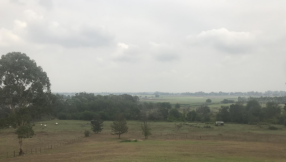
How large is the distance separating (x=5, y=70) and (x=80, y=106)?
244 ft

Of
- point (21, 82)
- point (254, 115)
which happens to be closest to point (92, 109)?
point (21, 82)

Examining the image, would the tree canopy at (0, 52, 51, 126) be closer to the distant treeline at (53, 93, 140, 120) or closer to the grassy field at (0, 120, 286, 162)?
the grassy field at (0, 120, 286, 162)

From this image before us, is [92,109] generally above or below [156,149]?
below

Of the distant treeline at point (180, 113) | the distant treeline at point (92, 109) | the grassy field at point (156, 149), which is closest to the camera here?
the grassy field at point (156, 149)

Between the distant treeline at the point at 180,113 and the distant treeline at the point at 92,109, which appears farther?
the distant treeline at the point at 92,109

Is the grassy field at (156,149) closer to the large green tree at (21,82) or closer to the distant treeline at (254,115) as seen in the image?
the large green tree at (21,82)

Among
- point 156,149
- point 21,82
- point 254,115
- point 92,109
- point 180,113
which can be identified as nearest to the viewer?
point 156,149

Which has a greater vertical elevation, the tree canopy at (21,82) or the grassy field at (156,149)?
the tree canopy at (21,82)

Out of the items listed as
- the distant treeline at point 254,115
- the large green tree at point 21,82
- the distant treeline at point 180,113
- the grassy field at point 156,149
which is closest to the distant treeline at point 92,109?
the distant treeline at point 180,113

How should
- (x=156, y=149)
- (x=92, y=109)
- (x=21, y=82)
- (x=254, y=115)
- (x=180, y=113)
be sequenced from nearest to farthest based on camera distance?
(x=156, y=149), (x=21, y=82), (x=254, y=115), (x=180, y=113), (x=92, y=109)

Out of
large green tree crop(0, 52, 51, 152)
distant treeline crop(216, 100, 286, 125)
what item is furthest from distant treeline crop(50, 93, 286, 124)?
large green tree crop(0, 52, 51, 152)

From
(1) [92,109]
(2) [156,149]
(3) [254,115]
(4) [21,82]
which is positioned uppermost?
(4) [21,82]

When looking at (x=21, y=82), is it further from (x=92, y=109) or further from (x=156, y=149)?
(x=92, y=109)

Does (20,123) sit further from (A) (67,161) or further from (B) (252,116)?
(B) (252,116)
